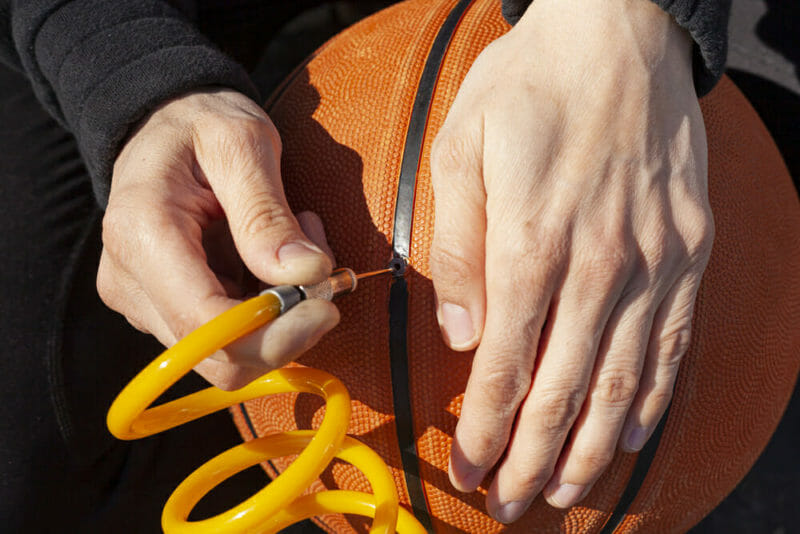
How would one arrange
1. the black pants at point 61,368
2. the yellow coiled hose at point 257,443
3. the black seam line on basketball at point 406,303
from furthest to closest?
the black pants at point 61,368 → the black seam line on basketball at point 406,303 → the yellow coiled hose at point 257,443

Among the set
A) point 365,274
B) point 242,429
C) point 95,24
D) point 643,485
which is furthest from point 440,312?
point 95,24

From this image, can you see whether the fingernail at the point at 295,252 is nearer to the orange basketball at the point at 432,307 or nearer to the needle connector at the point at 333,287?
the needle connector at the point at 333,287

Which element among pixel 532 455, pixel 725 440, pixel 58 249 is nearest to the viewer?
pixel 532 455

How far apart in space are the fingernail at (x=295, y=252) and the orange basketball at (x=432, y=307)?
15 cm

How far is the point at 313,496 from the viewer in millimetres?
798

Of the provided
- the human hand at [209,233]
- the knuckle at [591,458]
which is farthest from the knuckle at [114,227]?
the knuckle at [591,458]

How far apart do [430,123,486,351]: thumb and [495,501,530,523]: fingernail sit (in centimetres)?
20

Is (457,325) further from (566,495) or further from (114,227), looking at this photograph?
(114,227)

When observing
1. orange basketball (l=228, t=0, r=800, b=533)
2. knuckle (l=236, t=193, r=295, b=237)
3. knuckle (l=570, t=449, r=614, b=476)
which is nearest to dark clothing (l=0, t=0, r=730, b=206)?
orange basketball (l=228, t=0, r=800, b=533)

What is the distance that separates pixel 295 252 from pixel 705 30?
1.67 feet

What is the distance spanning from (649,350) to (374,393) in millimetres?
316

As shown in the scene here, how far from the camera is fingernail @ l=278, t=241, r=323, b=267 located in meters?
0.63

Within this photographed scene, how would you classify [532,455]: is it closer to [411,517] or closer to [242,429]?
[411,517]

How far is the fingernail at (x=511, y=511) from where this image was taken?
2.55ft
